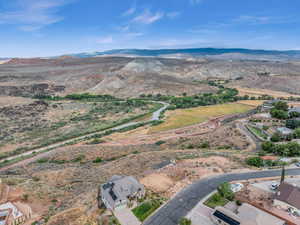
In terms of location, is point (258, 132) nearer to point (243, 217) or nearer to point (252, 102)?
point (243, 217)

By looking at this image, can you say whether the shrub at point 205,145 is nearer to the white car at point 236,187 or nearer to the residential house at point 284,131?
the residential house at point 284,131

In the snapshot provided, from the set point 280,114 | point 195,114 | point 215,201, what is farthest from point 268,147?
point 195,114

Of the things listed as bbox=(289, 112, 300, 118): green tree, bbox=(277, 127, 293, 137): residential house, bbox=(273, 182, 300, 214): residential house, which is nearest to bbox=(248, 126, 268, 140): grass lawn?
bbox=(277, 127, 293, 137): residential house

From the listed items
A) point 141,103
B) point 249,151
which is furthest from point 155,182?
point 141,103

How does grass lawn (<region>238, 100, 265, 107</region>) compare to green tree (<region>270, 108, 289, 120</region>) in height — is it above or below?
below

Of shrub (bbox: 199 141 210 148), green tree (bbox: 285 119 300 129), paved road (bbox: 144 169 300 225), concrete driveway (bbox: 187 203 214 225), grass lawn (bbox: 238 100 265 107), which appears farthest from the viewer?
grass lawn (bbox: 238 100 265 107)

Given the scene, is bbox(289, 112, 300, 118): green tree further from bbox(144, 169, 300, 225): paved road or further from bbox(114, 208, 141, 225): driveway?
bbox(114, 208, 141, 225): driveway

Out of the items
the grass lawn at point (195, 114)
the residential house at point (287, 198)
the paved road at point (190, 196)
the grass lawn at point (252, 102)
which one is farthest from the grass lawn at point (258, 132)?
the grass lawn at point (252, 102)

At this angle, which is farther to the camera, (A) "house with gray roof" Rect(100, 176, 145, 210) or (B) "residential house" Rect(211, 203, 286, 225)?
(A) "house with gray roof" Rect(100, 176, 145, 210)
